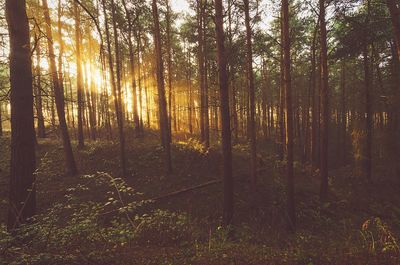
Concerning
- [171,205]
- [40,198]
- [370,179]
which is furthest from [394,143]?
[40,198]

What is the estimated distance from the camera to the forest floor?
5504 mm

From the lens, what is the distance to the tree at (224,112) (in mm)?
8906

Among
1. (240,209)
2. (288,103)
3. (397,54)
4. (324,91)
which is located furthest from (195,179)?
(397,54)

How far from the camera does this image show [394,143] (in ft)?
54.9

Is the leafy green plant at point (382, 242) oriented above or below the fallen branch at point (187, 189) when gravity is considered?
above

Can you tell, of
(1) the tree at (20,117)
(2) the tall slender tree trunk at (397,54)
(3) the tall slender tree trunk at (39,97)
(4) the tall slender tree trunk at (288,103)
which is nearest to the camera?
(1) the tree at (20,117)

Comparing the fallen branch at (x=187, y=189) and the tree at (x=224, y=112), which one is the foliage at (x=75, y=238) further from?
the fallen branch at (x=187, y=189)

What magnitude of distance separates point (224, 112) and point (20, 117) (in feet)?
19.3

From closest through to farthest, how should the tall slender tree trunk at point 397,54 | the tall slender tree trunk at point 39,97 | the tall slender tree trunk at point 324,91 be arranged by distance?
the tall slender tree trunk at point 39,97, the tall slender tree trunk at point 397,54, the tall slender tree trunk at point 324,91

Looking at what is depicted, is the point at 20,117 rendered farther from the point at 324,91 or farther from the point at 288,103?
the point at 324,91

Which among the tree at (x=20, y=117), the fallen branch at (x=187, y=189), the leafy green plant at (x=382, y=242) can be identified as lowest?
the fallen branch at (x=187, y=189)

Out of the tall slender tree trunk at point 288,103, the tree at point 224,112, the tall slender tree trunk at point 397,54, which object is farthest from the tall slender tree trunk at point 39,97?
the tall slender tree trunk at point 397,54

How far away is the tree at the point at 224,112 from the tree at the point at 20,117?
556 cm

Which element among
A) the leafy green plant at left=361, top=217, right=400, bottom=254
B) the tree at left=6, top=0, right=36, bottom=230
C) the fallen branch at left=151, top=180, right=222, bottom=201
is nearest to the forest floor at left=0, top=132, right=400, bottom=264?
the leafy green plant at left=361, top=217, right=400, bottom=254
